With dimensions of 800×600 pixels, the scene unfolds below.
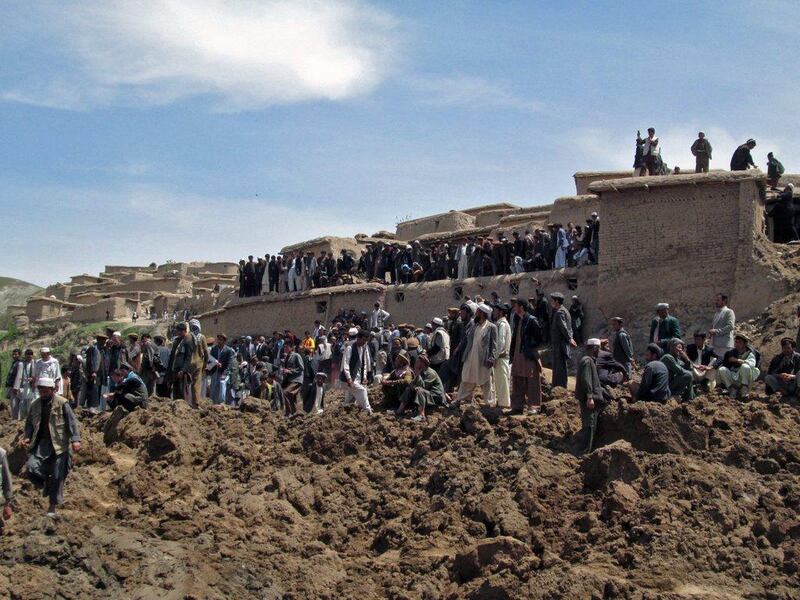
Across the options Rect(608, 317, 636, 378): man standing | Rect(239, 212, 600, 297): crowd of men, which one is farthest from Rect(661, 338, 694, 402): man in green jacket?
Rect(239, 212, 600, 297): crowd of men

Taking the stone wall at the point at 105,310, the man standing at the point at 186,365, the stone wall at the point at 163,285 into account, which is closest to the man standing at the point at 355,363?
the man standing at the point at 186,365

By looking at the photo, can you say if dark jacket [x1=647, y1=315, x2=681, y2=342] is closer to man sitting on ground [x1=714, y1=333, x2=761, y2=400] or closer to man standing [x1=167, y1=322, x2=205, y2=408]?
man sitting on ground [x1=714, y1=333, x2=761, y2=400]

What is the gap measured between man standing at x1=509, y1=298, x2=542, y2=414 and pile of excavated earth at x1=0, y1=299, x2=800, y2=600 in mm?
295

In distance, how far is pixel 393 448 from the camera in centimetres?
1338

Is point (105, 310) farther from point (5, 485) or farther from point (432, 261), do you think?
point (5, 485)

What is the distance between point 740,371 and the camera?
530 inches

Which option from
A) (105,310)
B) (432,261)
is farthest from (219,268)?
(432,261)

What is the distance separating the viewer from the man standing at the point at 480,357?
13.9m

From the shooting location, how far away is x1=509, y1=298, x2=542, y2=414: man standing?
13586 millimetres

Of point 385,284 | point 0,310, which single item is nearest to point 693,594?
point 385,284

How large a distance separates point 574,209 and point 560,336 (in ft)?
38.3

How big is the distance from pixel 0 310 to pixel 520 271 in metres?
33.5

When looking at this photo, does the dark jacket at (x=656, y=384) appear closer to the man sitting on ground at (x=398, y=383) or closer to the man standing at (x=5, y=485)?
the man sitting on ground at (x=398, y=383)

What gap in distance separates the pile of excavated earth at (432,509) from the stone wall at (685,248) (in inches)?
237
